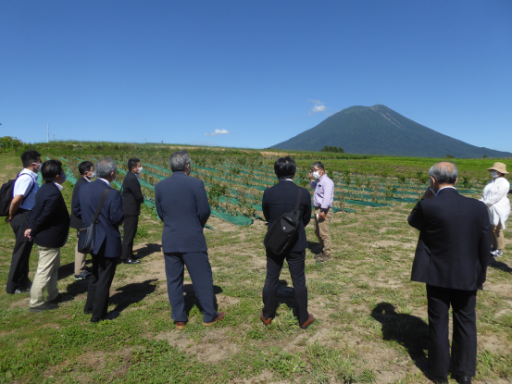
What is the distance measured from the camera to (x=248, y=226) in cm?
858

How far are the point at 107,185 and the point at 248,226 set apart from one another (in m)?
5.62

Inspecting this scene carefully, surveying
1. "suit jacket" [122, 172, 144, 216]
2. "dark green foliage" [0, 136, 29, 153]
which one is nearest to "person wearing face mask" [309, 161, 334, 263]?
"suit jacket" [122, 172, 144, 216]

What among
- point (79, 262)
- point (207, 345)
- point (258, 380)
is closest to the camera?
point (258, 380)

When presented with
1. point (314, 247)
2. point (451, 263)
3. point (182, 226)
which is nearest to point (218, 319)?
point (182, 226)

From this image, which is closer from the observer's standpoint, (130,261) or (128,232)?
(128,232)

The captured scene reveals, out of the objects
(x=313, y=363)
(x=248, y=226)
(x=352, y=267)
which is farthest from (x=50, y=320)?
(x=248, y=226)

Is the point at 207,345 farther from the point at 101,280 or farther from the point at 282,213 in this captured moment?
the point at 282,213

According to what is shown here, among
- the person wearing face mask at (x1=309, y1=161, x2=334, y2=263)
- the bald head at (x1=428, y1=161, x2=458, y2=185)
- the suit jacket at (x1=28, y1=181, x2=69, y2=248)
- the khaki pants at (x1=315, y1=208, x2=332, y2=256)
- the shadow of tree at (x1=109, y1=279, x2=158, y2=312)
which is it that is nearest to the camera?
the bald head at (x1=428, y1=161, x2=458, y2=185)

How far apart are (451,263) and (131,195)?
4.83 metres

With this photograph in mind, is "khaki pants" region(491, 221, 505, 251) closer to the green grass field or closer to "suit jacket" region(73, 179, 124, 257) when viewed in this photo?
the green grass field

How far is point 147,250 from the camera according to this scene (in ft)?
21.3

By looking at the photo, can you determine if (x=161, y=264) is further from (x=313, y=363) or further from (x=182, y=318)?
(x=313, y=363)

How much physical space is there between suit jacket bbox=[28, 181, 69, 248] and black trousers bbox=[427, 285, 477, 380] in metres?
3.84

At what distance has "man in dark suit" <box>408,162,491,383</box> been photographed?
88.8 inches
